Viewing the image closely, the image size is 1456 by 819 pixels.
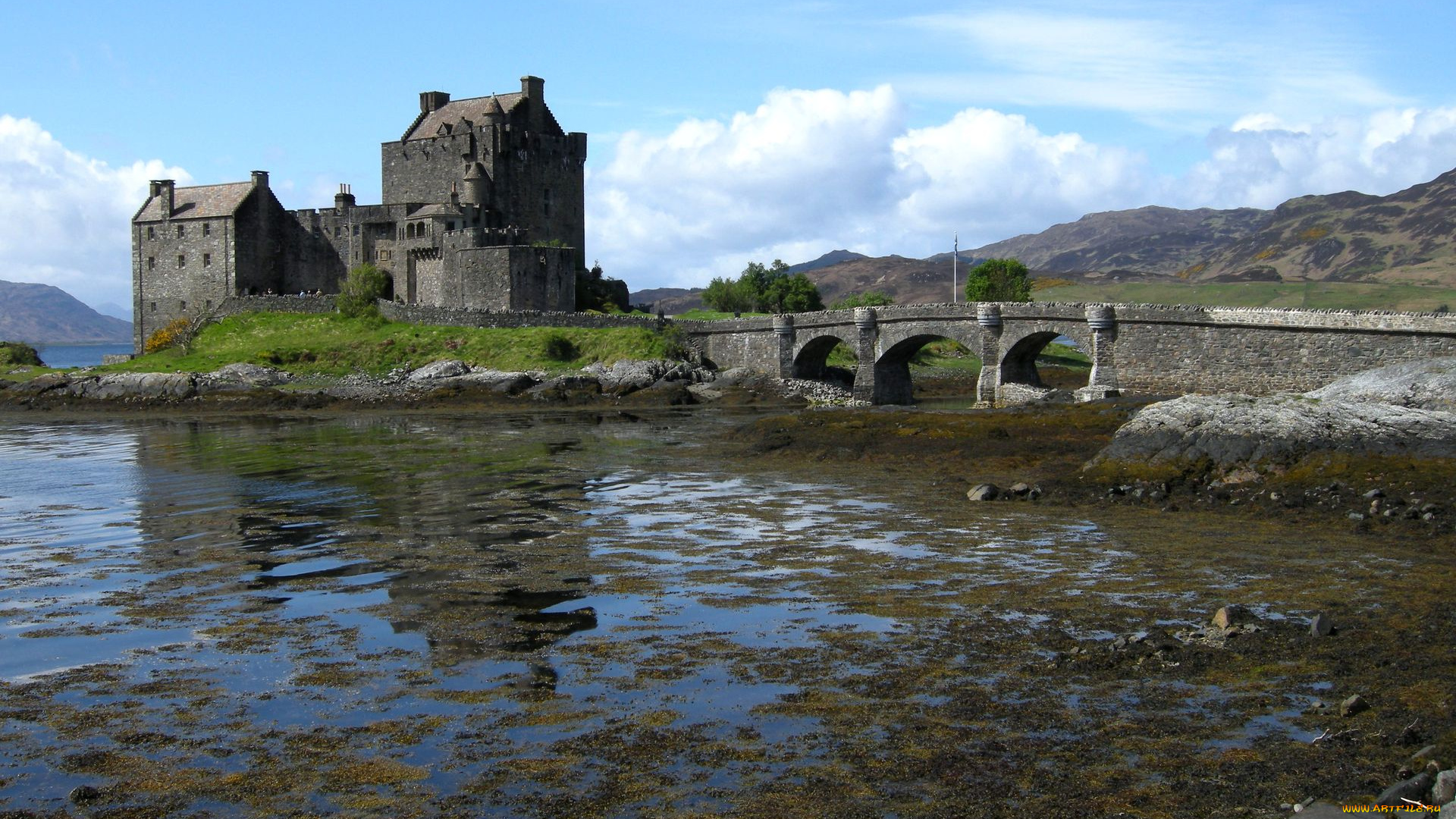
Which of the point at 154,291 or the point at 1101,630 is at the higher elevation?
the point at 154,291

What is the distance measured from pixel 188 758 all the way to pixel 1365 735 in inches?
407

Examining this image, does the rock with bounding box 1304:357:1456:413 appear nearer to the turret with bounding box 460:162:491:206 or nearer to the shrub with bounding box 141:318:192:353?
the turret with bounding box 460:162:491:206

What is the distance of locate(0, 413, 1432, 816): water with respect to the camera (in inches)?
427

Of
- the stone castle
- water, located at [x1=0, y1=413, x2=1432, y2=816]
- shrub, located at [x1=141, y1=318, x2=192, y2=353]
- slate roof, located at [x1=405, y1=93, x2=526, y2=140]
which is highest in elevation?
slate roof, located at [x1=405, y1=93, x2=526, y2=140]

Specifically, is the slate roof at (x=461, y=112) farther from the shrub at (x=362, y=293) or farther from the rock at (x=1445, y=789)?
the rock at (x=1445, y=789)

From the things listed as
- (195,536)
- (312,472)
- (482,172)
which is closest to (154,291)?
(482,172)

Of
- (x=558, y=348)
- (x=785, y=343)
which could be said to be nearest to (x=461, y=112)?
(x=558, y=348)

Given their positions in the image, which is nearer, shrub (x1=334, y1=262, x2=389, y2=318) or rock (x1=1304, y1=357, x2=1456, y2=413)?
rock (x1=1304, y1=357, x2=1456, y2=413)

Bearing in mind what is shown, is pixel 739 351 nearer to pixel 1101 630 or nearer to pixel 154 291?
pixel 154 291

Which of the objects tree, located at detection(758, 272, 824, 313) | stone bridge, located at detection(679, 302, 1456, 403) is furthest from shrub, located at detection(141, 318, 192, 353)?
tree, located at detection(758, 272, 824, 313)

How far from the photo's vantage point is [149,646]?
1513 cm

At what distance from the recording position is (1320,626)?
14.8m

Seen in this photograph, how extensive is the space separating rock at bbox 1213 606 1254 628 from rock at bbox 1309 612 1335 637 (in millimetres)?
687

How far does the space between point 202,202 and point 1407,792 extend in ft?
272
